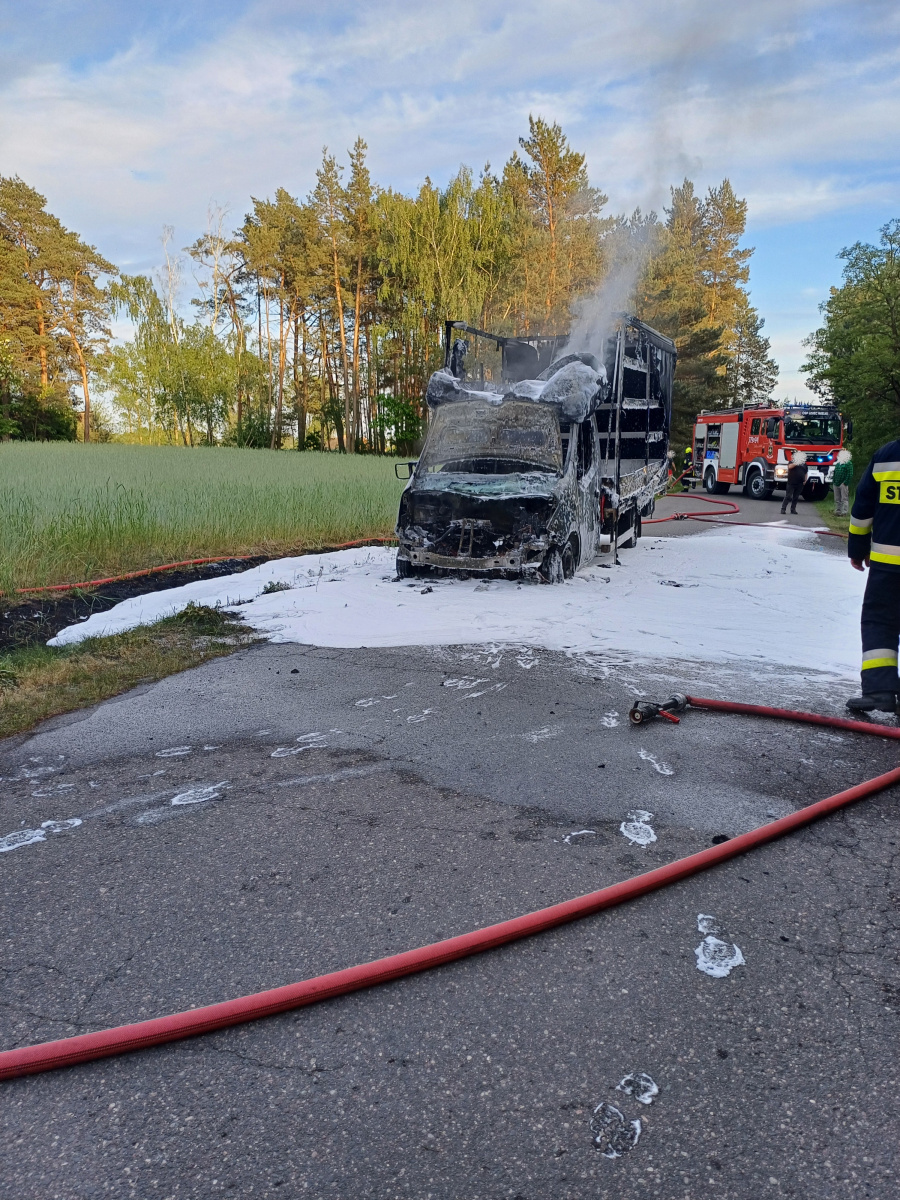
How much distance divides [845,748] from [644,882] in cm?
197

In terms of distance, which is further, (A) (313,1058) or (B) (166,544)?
(B) (166,544)

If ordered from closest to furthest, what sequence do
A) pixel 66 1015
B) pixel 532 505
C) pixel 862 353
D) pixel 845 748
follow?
pixel 66 1015 → pixel 845 748 → pixel 532 505 → pixel 862 353

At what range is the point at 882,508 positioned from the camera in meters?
4.50

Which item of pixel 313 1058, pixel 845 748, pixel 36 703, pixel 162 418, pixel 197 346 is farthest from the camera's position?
pixel 162 418

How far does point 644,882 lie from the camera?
264 centimetres

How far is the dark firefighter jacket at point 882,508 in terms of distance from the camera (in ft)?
14.5

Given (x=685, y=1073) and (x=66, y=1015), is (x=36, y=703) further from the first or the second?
(x=685, y=1073)

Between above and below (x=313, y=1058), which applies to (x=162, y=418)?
above

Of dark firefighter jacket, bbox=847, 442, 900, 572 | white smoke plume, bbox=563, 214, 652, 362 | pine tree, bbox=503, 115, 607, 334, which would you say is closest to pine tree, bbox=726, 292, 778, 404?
pine tree, bbox=503, 115, 607, 334

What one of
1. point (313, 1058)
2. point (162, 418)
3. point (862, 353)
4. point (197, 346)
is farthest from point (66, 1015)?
point (162, 418)

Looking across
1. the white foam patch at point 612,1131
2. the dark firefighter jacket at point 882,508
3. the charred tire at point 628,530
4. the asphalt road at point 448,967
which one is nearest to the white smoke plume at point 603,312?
the charred tire at point 628,530

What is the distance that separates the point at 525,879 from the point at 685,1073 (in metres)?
0.92

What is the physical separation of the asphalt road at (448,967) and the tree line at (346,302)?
27064 millimetres

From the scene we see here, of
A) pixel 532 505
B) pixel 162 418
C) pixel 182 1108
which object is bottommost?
pixel 182 1108
